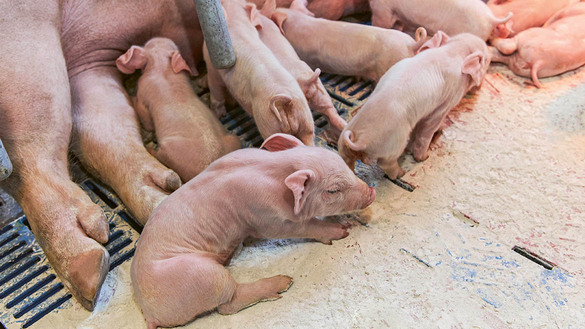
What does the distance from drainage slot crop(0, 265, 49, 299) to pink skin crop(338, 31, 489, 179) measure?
1.40 meters

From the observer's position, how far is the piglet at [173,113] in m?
2.49

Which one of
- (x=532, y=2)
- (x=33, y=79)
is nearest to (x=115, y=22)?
(x=33, y=79)

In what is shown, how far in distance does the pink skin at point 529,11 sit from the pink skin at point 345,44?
75 cm

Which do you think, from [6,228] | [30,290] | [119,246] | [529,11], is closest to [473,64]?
[529,11]

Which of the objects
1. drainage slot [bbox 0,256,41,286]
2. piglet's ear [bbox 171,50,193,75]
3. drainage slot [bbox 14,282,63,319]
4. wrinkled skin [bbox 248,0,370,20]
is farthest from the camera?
wrinkled skin [bbox 248,0,370,20]

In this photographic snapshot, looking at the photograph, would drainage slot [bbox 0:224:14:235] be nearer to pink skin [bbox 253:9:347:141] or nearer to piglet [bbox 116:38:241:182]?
piglet [bbox 116:38:241:182]

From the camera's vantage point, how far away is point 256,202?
6.69ft

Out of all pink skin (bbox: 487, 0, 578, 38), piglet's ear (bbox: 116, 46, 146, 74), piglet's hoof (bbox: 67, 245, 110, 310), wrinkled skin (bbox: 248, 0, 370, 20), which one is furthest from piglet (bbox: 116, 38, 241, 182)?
pink skin (bbox: 487, 0, 578, 38)

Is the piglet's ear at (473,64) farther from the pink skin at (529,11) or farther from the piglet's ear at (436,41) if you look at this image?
the pink skin at (529,11)

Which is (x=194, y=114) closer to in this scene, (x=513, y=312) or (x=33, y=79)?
(x=33, y=79)

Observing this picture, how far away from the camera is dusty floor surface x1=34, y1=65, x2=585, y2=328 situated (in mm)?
2021

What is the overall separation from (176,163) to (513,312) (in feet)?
5.14

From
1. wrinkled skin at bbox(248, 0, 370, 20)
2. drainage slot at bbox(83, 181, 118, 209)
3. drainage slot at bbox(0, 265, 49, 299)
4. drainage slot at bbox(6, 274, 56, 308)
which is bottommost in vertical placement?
drainage slot at bbox(6, 274, 56, 308)

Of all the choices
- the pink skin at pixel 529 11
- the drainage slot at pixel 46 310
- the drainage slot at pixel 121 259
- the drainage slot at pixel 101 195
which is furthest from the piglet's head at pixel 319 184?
the pink skin at pixel 529 11
